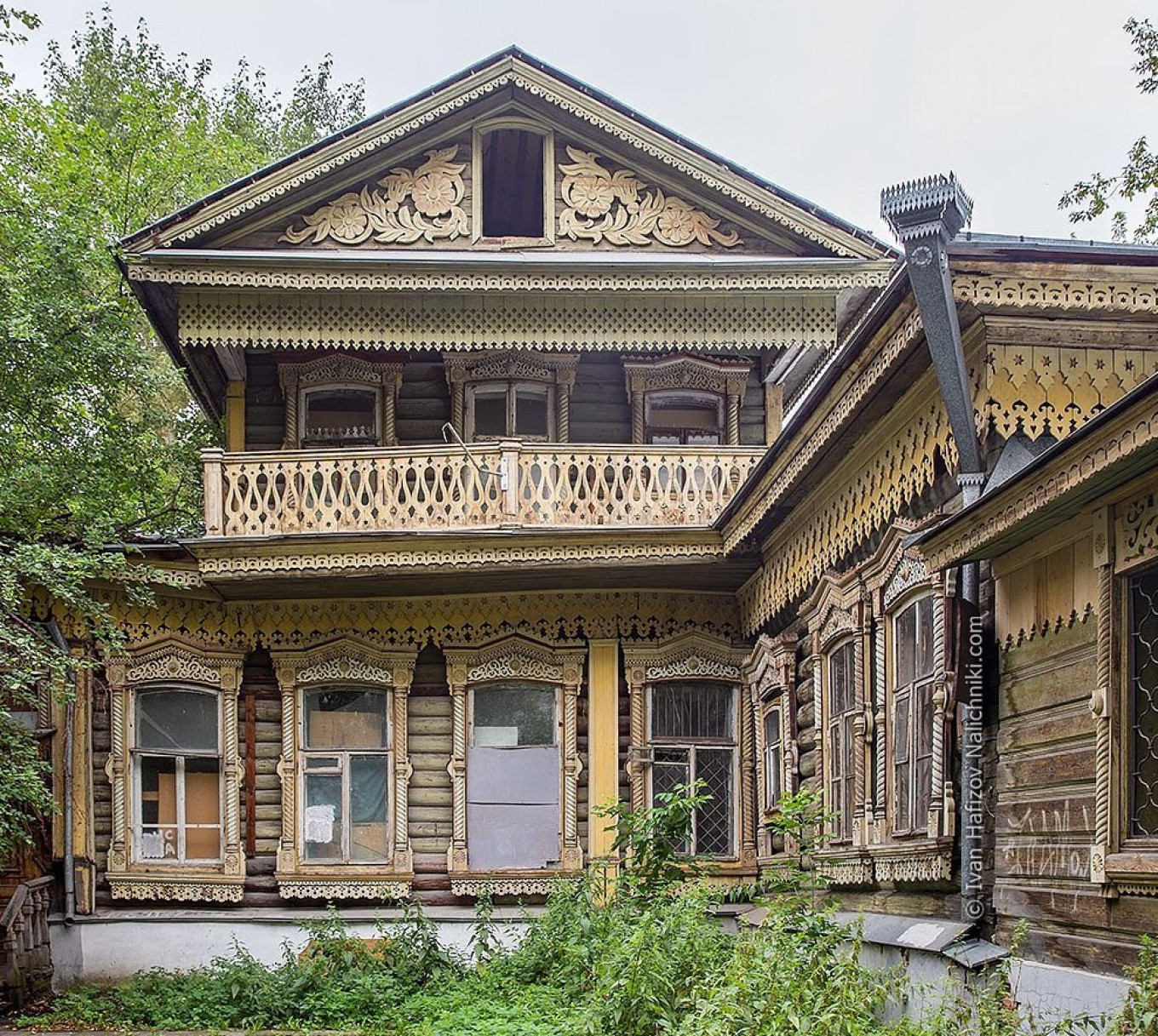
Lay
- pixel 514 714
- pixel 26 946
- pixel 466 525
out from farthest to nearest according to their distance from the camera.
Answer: pixel 514 714 < pixel 466 525 < pixel 26 946

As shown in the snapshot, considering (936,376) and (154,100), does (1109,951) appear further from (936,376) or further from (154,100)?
(154,100)

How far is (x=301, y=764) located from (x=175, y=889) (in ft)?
5.62

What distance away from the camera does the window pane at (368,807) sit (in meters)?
15.7

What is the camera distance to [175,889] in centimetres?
1526

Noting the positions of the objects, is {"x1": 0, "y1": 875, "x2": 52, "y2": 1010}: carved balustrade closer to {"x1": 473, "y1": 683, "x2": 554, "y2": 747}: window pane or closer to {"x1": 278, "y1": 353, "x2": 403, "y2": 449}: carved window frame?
{"x1": 473, "y1": 683, "x2": 554, "y2": 747}: window pane

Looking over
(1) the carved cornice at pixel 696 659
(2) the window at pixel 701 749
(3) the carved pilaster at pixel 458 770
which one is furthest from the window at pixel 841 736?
(3) the carved pilaster at pixel 458 770

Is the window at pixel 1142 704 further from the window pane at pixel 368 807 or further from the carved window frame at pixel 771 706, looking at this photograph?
the window pane at pixel 368 807

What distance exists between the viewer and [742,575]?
15.2 metres

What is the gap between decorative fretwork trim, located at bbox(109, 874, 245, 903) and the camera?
1520cm

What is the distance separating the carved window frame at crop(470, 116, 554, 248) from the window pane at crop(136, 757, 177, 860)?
6.29 m

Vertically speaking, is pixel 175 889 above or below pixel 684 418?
below

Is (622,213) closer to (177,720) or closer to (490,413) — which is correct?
(490,413)

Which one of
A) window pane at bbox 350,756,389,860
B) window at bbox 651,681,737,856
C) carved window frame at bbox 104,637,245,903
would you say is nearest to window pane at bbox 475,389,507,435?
window at bbox 651,681,737,856

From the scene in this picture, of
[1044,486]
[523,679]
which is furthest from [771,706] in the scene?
[1044,486]
